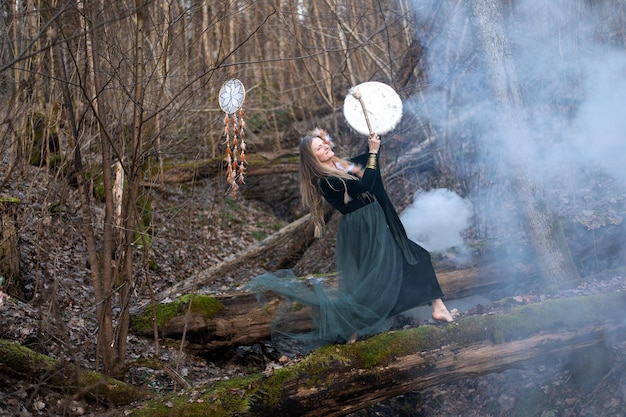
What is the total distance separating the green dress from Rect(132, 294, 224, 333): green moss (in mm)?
1018

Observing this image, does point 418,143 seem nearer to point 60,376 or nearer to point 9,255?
point 9,255

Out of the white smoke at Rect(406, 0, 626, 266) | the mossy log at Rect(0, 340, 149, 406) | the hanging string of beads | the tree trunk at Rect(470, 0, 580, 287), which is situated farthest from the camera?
the white smoke at Rect(406, 0, 626, 266)

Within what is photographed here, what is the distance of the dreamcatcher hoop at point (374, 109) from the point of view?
5539 millimetres

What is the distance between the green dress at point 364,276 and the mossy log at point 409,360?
0.33m

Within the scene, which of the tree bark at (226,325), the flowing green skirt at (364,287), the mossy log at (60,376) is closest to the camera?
the mossy log at (60,376)

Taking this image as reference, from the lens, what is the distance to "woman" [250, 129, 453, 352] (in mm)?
5152

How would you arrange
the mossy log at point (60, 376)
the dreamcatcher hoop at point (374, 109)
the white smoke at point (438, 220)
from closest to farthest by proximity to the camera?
1. the mossy log at point (60, 376)
2. the dreamcatcher hoop at point (374, 109)
3. the white smoke at point (438, 220)

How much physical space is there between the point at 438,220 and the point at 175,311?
152 inches

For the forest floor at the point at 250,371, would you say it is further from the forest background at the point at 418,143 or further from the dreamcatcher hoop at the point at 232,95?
the dreamcatcher hoop at the point at 232,95

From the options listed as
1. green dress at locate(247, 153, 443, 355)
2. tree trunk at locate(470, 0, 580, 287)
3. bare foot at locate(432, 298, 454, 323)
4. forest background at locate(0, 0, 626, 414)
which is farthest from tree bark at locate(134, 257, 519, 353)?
tree trunk at locate(470, 0, 580, 287)

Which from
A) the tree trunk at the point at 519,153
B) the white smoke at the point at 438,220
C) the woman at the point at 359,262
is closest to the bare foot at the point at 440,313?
the woman at the point at 359,262

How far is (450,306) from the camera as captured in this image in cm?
713

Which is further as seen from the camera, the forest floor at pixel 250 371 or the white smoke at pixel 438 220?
the white smoke at pixel 438 220

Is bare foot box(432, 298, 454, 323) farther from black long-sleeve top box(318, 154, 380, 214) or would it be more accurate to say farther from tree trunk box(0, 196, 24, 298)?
tree trunk box(0, 196, 24, 298)
